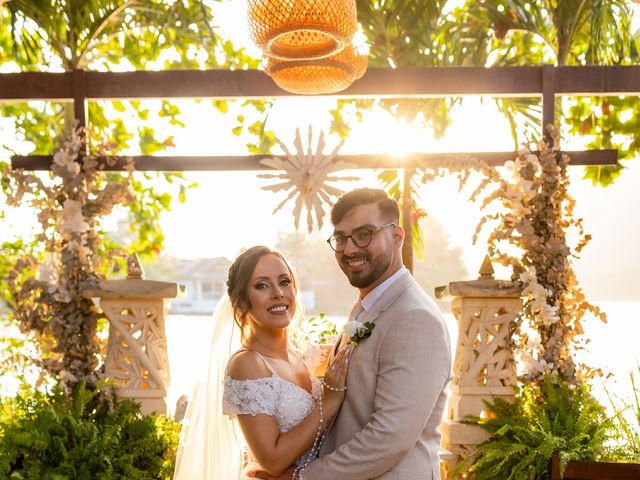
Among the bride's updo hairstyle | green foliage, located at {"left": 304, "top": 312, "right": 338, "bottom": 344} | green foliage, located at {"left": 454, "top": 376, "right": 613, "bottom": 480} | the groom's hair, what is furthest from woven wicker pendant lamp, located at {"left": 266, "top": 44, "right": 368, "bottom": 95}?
green foliage, located at {"left": 454, "top": 376, "right": 613, "bottom": 480}

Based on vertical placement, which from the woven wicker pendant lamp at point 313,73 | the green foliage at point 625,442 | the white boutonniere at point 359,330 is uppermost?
the woven wicker pendant lamp at point 313,73

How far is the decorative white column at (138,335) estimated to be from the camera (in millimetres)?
4391

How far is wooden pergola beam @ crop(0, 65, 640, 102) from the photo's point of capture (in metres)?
4.53

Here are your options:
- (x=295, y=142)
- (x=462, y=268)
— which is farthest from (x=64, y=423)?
(x=462, y=268)

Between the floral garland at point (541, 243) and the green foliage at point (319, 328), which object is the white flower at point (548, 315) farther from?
the green foliage at point (319, 328)

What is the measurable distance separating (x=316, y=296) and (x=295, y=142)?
2.98 m

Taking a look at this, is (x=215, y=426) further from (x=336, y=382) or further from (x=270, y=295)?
(x=336, y=382)

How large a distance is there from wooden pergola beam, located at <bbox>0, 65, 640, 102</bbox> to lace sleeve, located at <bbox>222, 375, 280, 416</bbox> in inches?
80.9

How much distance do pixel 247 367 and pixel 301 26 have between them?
1.49m

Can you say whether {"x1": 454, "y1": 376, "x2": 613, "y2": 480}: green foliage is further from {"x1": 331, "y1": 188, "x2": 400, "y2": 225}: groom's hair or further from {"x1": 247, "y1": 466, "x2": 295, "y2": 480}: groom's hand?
{"x1": 331, "y1": 188, "x2": 400, "y2": 225}: groom's hair

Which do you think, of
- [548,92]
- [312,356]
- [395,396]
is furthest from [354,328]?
[548,92]

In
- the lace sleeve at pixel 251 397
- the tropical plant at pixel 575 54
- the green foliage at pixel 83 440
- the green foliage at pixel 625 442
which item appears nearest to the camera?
the lace sleeve at pixel 251 397

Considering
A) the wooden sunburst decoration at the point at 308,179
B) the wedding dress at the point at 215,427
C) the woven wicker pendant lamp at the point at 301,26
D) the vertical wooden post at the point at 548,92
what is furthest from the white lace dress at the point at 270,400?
the vertical wooden post at the point at 548,92

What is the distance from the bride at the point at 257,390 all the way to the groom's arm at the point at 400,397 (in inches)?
8.1
